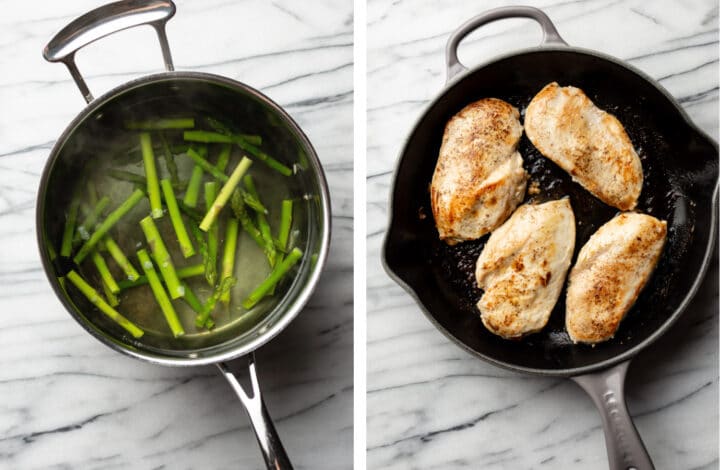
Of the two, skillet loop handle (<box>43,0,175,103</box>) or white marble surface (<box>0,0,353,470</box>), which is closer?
skillet loop handle (<box>43,0,175,103</box>)

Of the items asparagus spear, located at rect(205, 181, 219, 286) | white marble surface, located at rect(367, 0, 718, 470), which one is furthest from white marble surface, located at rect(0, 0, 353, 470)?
asparagus spear, located at rect(205, 181, 219, 286)

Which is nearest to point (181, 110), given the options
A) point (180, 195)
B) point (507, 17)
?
point (180, 195)

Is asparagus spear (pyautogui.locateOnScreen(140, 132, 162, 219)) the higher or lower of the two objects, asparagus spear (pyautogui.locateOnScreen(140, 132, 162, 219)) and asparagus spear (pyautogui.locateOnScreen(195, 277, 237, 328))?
the higher

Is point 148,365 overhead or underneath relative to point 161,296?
underneath

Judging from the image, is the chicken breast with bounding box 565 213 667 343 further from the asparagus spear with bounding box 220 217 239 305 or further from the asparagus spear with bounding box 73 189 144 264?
the asparagus spear with bounding box 73 189 144 264

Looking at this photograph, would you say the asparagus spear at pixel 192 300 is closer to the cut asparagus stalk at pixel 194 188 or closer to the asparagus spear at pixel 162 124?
the cut asparagus stalk at pixel 194 188

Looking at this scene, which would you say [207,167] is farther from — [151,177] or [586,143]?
[586,143]

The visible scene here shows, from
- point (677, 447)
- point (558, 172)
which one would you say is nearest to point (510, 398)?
point (677, 447)
